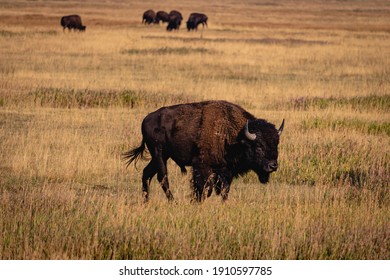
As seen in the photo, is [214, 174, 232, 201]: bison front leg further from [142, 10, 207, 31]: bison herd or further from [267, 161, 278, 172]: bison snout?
[142, 10, 207, 31]: bison herd

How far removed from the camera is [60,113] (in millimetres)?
17984

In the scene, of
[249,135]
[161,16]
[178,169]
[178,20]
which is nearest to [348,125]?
[178,169]

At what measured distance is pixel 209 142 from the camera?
1003cm

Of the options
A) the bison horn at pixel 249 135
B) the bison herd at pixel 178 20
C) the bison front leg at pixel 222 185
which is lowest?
the bison herd at pixel 178 20

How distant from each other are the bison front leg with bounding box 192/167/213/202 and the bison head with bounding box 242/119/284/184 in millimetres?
527

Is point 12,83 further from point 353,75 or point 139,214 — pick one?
point 139,214

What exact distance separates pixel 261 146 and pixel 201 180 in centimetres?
90

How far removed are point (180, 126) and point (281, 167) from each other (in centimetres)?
287

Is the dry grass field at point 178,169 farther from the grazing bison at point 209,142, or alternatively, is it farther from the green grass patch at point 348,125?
the grazing bison at point 209,142

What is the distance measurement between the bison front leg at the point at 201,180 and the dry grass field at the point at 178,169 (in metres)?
0.24

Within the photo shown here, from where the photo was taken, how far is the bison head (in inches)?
376

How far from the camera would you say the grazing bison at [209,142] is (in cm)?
973

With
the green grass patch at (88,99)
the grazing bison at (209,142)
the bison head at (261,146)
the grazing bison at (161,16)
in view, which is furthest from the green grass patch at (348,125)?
the grazing bison at (161,16)

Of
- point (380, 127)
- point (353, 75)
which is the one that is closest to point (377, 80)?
point (353, 75)
